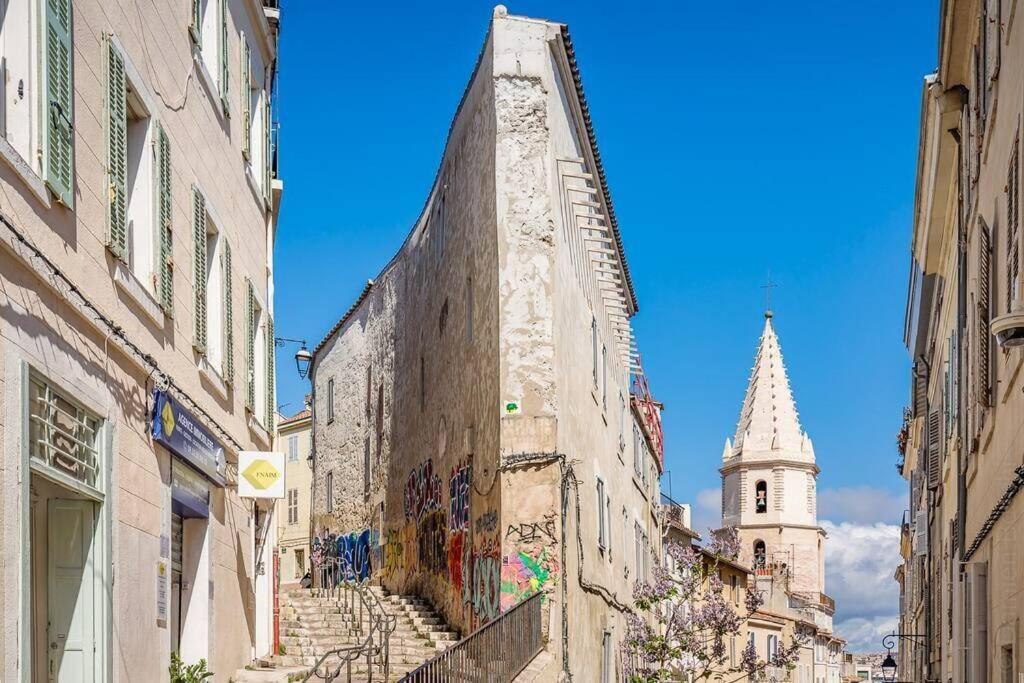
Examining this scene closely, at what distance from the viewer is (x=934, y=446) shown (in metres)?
25.2

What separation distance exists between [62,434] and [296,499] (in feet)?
163

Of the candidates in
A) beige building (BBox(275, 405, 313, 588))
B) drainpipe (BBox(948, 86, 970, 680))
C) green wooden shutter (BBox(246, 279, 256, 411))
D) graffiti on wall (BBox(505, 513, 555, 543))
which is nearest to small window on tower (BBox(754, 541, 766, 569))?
beige building (BBox(275, 405, 313, 588))

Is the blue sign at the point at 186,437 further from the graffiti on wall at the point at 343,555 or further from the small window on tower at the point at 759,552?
the small window on tower at the point at 759,552

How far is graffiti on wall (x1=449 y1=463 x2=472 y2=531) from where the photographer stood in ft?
77.4

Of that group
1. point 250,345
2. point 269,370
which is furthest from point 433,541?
point 250,345

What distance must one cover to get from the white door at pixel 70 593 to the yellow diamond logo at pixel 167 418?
7.25ft

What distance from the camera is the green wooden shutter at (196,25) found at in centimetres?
1457

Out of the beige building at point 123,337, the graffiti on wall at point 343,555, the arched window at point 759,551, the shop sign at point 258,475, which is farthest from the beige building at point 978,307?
the arched window at point 759,551

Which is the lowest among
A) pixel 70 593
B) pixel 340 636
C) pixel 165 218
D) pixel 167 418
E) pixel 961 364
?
pixel 340 636

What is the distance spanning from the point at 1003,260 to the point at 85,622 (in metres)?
7.77

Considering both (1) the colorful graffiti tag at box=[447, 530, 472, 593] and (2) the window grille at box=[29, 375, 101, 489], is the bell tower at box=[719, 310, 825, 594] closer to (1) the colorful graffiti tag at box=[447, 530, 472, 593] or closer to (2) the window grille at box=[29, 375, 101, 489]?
(1) the colorful graffiti tag at box=[447, 530, 472, 593]

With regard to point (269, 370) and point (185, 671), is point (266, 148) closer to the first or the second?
point (269, 370)

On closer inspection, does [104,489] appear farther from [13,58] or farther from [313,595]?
[313,595]

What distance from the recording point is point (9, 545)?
28.0ft
